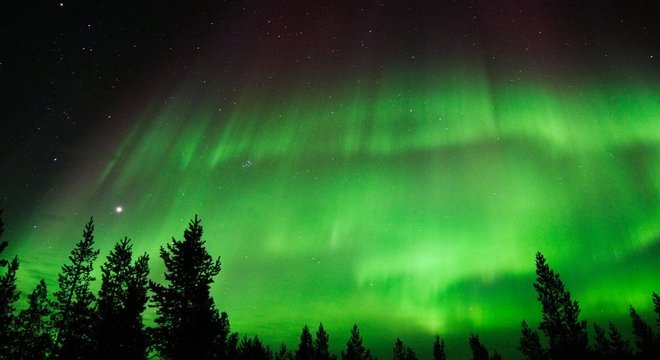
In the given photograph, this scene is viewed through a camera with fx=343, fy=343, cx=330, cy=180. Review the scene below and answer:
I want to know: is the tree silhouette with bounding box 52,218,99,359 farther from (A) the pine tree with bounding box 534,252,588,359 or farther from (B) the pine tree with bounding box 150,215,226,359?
(A) the pine tree with bounding box 534,252,588,359

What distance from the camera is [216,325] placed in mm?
16719

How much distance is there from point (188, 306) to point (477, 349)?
2374 inches

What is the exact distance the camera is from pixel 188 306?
17141mm

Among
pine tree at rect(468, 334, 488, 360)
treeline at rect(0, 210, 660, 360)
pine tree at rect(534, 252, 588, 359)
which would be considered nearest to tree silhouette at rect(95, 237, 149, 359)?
treeline at rect(0, 210, 660, 360)

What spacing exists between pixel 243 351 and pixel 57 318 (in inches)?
1014

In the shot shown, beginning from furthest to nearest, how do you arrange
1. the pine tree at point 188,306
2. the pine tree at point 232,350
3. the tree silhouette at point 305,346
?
the tree silhouette at point 305,346, the pine tree at point 232,350, the pine tree at point 188,306

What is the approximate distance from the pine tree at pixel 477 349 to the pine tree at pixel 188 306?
191 ft

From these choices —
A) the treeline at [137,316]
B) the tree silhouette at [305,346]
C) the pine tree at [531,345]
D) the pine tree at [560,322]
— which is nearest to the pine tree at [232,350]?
the treeline at [137,316]

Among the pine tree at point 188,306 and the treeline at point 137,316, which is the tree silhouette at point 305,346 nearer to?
the treeline at point 137,316

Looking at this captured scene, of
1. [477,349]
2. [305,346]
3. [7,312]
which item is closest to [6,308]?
[7,312]

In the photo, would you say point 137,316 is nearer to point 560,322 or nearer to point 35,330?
point 35,330

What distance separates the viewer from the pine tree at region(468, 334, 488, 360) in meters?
60.6

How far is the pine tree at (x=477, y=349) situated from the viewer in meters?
60.6

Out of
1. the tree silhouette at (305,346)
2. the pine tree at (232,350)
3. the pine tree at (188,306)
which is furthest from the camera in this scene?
the tree silhouette at (305,346)
